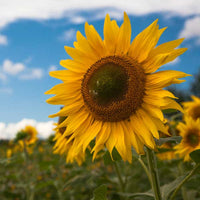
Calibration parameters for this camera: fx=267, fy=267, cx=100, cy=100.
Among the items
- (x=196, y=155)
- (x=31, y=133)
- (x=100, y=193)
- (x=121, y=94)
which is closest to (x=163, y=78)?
(x=121, y=94)

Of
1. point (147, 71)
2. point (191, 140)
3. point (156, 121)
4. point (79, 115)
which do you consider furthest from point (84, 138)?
point (191, 140)

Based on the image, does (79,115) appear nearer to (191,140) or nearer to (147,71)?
(147,71)

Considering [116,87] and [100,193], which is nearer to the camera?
[116,87]

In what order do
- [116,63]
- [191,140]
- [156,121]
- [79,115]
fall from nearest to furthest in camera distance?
[156,121], [116,63], [79,115], [191,140]

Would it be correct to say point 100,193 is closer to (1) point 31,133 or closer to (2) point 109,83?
(2) point 109,83

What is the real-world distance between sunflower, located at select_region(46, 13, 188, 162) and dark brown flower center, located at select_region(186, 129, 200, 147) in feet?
4.98

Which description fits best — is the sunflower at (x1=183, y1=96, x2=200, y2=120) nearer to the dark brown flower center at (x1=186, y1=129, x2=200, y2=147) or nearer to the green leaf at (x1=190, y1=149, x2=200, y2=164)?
the dark brown flower center at (x1=186, y1=129, x2=200, y2=147)

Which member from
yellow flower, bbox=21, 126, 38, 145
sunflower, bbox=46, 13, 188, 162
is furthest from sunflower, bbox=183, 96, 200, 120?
yellow flower, bbox=21, 126, 38, 145

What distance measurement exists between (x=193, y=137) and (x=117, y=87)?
69.2 inches

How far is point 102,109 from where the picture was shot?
193 cm

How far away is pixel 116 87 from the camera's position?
1.85 metres

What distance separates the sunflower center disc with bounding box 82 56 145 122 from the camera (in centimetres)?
184

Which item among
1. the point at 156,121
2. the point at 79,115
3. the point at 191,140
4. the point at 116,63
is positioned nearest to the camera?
the point at 156,121

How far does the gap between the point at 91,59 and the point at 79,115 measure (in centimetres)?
43
